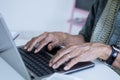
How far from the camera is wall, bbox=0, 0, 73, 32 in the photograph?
2.46 meters

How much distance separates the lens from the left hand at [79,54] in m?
0.82

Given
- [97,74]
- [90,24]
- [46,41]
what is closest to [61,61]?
[97,74]

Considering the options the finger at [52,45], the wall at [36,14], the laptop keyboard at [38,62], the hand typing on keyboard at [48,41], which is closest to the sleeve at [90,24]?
the hand typing on keyboard at [48,41]

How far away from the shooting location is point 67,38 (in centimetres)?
118

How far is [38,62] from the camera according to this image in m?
0.85

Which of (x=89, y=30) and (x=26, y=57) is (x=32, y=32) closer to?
(x=89, y=30)

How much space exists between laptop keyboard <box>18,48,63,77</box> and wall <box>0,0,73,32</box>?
1552mm

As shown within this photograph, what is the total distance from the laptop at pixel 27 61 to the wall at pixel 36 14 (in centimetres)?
157

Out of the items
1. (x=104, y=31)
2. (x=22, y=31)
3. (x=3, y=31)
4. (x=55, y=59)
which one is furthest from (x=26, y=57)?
(x=22, y=31)

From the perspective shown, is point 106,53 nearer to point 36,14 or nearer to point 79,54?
point 79,54

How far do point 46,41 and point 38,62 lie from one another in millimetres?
202

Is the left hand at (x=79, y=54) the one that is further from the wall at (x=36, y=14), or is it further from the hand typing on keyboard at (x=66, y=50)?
the wall at (x=36, y=14)

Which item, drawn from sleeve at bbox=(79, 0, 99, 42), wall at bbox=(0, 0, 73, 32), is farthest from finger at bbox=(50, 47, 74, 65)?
wall at bbox=(0, 0, 73, 32)

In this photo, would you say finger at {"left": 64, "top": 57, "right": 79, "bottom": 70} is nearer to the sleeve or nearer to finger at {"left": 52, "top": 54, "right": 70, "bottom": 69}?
finger at {"left": 52, "top": 54, "right": 70, "bottom": 69}
